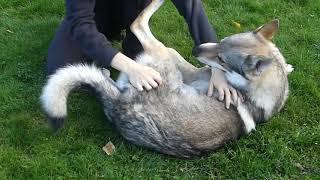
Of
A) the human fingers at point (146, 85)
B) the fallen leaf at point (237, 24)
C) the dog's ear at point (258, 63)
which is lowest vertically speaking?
the fallen leaf at point (237, 24)

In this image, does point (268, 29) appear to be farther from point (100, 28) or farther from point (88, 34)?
point (100, 28)

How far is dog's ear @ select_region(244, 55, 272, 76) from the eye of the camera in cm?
354

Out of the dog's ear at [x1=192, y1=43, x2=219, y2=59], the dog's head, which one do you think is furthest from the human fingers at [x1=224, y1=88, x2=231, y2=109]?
the dog's ear at [x1=192, y1=43, x2=219, y2=59]

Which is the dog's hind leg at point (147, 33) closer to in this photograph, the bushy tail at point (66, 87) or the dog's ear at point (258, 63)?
the bushy tail at point (66, 87)

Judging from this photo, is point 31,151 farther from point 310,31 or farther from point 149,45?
point 310,31

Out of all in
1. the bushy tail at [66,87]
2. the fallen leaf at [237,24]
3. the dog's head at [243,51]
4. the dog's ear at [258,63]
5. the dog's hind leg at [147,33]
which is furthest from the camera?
the fallen leaf at [237,24]

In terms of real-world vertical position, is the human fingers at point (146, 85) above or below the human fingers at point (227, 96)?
above

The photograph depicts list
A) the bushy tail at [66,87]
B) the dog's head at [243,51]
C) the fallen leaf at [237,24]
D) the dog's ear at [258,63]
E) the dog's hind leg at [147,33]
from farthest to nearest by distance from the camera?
1. the fallen leaf at [237,24]
2. the dog's hind leg at [147,33]
3. the dog's head at [243,51]
4. the dog's ear at [258,63]
5. the bushy tail at [66,87]

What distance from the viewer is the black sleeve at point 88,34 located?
3557 mm

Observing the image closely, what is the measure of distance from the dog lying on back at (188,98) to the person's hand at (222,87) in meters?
0.04

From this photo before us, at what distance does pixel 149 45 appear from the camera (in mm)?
3977

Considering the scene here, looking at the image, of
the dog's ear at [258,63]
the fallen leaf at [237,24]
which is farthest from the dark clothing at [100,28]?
the fallen leaf at [237,24]

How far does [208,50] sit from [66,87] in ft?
3.68

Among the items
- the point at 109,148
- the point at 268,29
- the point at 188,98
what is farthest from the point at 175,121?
the point at 268,29
